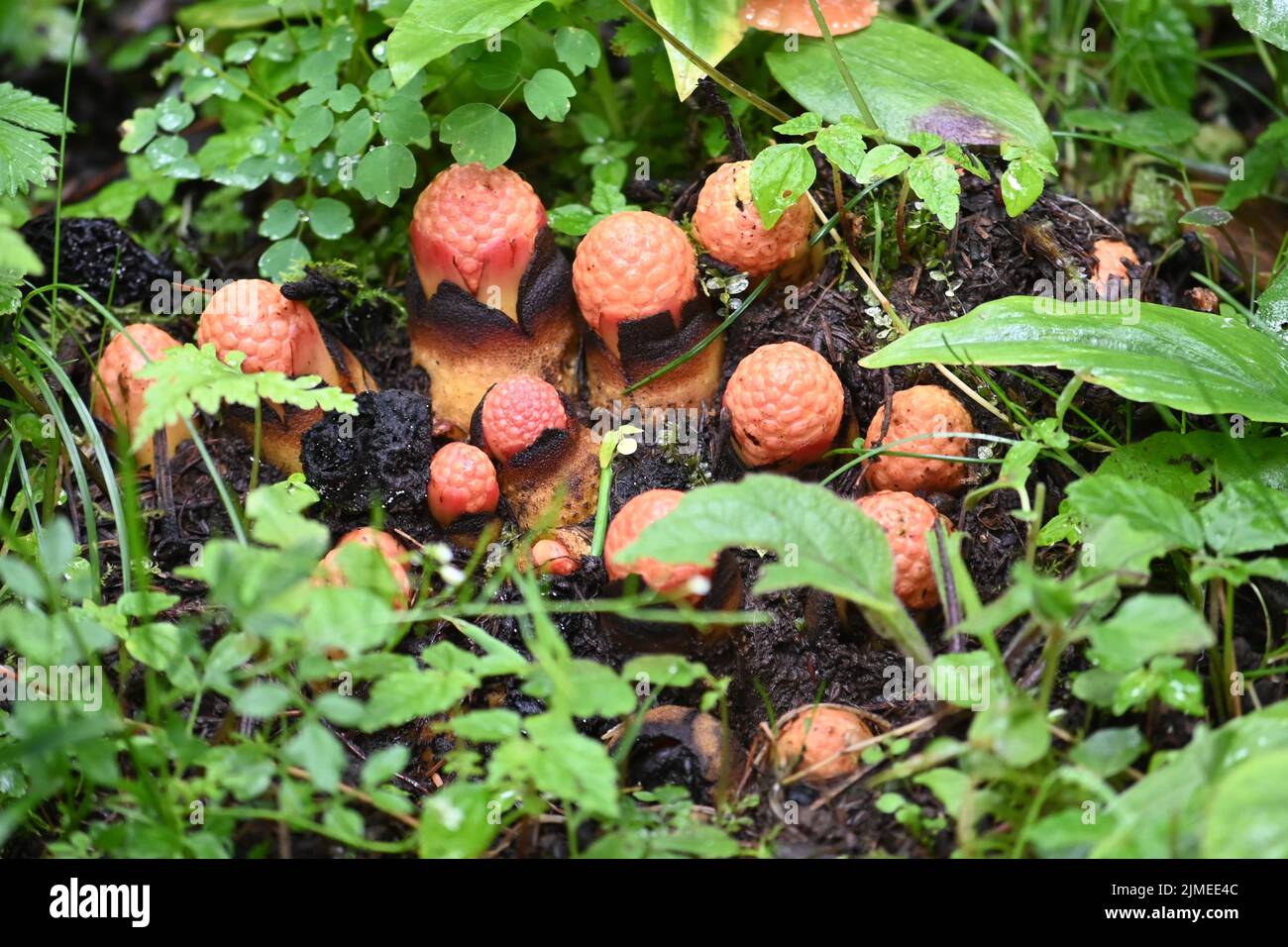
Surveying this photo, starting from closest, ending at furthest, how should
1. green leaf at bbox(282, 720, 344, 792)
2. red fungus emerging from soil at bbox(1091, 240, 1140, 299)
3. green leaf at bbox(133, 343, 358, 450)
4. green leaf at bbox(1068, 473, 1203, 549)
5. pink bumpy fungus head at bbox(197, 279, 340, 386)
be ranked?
green leaf at bbox(282, 720, 344, 792) → green leaf at bbox(1068, 473, 1203, 549) → green leaf at bbox(133, 343, 358, 450) → pink bumpy fungus head at bbox(197, 279, 340, 386) → red fungus emerging from soil at bbox(1091, 240, 1140, 299)

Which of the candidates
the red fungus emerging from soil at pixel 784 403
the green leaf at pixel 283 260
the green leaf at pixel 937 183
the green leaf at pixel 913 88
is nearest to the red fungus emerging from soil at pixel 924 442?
the red fungus emerging from soil at pixel 784 403

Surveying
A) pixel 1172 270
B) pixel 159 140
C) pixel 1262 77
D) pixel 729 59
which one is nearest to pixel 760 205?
pixel 729 59

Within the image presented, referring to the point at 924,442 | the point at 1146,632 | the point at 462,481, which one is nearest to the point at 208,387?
the point at 462,481

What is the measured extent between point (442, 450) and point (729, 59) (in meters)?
1.38

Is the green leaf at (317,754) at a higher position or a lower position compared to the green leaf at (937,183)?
lower

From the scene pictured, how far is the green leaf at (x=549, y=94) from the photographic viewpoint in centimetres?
263

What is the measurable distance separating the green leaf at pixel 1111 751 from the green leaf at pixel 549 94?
5.79 feet

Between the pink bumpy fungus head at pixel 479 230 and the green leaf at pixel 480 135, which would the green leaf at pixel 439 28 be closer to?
the green leaf at pixel 480 135

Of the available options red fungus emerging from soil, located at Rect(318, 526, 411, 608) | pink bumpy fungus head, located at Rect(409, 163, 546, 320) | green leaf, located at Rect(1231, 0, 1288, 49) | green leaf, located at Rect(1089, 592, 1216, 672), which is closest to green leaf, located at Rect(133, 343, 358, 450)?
red fungus emerging from soil, located at Rect(318, 526, 411, 608)

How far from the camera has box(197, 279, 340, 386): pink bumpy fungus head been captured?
8.02ft

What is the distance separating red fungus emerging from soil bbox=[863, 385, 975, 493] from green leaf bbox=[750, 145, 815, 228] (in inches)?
20.0

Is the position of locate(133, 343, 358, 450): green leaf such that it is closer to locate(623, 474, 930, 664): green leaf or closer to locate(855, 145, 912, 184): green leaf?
locate(623, 474, 930, 664): green leaf

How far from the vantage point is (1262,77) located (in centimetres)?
392

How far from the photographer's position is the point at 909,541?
2166 millimetres
